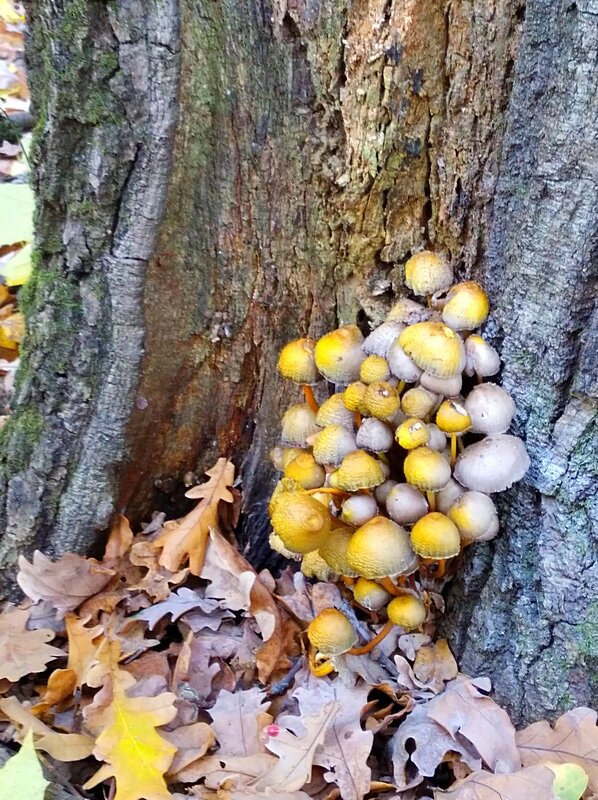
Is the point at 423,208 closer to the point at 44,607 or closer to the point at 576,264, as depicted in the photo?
the point at 576,264

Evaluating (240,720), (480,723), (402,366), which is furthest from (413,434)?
(240,720)

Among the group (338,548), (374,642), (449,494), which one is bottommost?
(374,642)

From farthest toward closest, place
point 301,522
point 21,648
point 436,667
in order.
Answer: point 21,648 < point 436,667 < point 301,522

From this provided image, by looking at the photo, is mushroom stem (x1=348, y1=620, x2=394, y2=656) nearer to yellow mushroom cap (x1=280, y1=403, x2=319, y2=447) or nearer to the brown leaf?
the brown leaf

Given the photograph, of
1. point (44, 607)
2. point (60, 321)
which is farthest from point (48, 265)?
point (44, 607)

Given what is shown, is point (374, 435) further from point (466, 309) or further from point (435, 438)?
point (466, 309)

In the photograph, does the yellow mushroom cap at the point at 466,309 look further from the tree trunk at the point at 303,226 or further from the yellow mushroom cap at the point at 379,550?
the yellow mushroom cap at the point at 379,550
